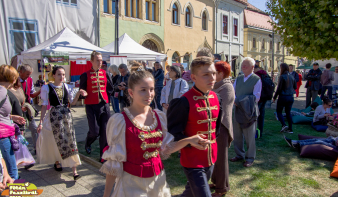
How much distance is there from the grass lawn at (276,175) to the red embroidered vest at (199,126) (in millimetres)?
1324

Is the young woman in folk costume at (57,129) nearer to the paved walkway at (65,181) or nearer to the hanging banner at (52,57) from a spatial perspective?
the paved walkway at (65,181)

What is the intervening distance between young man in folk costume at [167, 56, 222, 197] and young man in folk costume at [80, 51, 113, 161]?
279 centimetres

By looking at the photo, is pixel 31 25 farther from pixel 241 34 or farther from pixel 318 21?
pixel 241 34

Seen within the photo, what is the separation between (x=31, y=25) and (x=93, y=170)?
11802mm

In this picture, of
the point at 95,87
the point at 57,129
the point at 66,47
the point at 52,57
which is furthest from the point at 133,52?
the point at 57,129

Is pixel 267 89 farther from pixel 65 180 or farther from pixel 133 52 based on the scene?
pixel 133 52

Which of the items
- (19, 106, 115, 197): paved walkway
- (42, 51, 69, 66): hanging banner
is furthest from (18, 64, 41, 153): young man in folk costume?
(42, 51, 69, 66): hanging banner

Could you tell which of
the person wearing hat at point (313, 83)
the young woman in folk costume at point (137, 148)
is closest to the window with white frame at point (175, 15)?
the person wearing hat at point (313, 83)

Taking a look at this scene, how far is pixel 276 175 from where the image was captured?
4.16 metres

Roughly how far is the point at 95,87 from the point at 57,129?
108 centimetres

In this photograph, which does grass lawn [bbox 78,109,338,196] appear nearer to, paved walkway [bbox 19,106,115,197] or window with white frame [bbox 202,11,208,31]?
paved walkway [bbox 19,106,115,197]

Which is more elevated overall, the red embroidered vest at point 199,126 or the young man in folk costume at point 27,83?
the young man in folk costume at point 27,83

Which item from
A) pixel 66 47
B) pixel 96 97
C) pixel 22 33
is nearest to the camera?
pixel 96 97

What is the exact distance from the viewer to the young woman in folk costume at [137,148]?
2.06 m
